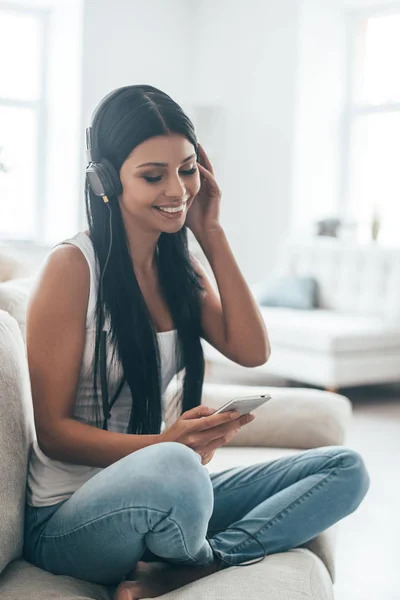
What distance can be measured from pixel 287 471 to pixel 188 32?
5.93 m

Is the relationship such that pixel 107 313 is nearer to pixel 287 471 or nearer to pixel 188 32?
pixel 287 471

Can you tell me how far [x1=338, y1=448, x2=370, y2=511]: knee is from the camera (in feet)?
5.28

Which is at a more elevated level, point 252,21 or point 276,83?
point 252,21

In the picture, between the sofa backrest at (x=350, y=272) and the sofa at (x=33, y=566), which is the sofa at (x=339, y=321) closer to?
the sofa backrest at (x=350, y=272)

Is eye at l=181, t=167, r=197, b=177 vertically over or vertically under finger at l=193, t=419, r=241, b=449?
over

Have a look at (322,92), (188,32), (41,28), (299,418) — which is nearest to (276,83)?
(322,92)

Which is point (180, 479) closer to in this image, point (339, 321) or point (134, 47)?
point (339, 321)

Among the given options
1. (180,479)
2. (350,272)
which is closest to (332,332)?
(350,272)

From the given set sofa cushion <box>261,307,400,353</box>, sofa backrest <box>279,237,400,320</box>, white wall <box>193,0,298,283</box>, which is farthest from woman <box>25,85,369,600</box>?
white wall <box>193,0,298,283</box>

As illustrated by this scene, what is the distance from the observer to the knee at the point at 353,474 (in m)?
1.61

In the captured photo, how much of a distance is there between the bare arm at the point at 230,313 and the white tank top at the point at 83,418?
32cm

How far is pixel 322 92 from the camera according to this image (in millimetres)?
6395

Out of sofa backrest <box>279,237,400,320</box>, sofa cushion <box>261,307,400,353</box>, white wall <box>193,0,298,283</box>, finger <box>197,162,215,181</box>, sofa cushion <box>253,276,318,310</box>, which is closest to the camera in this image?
finger <box>197,162,215,181</box>

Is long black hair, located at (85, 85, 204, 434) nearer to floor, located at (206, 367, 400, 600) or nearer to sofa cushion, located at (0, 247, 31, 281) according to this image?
sofa cushion, located at (0, 247, 31, 281)
